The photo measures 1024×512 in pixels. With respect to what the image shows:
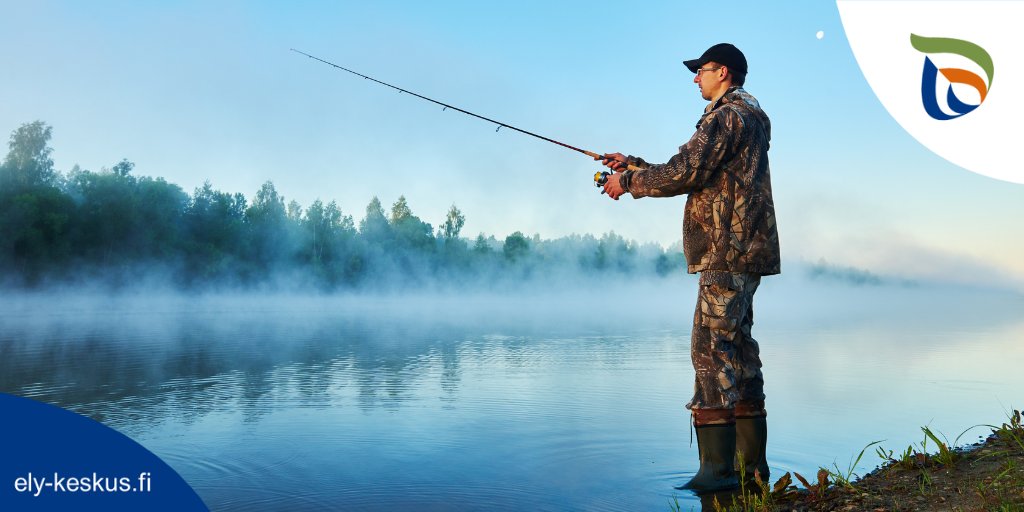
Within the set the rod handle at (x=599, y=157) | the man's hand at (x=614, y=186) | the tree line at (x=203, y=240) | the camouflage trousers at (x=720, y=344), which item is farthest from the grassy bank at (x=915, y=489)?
the tree line at (x=203, y=240)

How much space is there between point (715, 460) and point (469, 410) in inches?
113

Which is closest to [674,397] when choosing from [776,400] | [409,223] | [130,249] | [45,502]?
[776,400]

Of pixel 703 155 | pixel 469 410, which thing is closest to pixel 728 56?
pixel 703 155

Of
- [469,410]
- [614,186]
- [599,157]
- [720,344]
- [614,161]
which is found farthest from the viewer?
[469,410]

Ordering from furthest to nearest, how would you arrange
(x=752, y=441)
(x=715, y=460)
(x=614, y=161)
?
1. (x=614, y=161)
2. (x=752, y=441)
3. (x=715, y=460)

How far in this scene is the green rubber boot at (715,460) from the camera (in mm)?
4121

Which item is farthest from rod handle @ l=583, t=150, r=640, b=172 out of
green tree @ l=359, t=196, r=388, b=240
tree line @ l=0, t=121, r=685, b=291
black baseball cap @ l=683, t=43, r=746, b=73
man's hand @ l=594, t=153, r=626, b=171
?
green tree @ l=359, t=196, r=388, b=240

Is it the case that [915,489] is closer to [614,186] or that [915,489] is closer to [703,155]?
[703,155]

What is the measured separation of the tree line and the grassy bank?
185 feet

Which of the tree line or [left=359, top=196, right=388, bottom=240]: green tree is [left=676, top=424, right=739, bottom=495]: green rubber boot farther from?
[left=359, top=196, right=388, bottom=240]: green tree

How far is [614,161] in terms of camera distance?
5.27 meters

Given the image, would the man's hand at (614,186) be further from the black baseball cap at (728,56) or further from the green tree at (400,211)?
the green tree at (400,211)

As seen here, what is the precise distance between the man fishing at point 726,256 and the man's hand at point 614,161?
2.11 ft

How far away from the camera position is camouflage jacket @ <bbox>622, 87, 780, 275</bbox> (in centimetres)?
435
